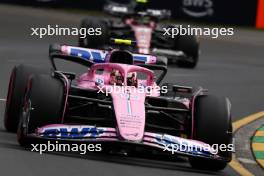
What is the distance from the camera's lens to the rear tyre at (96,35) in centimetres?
2128

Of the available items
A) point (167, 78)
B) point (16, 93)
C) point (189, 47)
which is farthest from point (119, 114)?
point (189, 47)

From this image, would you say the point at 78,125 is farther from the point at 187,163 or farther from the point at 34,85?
the point at 187,163

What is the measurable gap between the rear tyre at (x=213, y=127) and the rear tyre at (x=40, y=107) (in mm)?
1465

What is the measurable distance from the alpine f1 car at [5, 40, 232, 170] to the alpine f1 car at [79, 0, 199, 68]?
9.20m

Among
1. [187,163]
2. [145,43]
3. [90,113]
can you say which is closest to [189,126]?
[187,163]

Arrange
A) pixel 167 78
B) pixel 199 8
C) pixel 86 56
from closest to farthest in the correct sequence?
pixel 86 56, pixel 167 78, pixel 199 8

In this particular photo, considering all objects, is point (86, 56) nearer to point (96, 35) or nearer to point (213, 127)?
point (213, 127)

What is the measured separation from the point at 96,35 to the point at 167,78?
2428 millimetres

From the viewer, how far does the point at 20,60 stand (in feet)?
69.7

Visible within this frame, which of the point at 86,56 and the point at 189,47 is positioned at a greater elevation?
the point at 86,56

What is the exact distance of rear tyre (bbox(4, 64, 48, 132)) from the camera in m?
11.5

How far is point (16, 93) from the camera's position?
11.6 m

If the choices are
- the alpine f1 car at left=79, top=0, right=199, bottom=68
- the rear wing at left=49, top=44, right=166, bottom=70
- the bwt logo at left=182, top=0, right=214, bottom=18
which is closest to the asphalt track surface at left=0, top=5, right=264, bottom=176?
the alpine f1 car at left=79, top=0, right=199, bottom=68

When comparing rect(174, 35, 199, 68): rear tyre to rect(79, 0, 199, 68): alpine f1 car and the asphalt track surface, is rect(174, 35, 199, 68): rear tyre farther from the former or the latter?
the asphalt track surface
